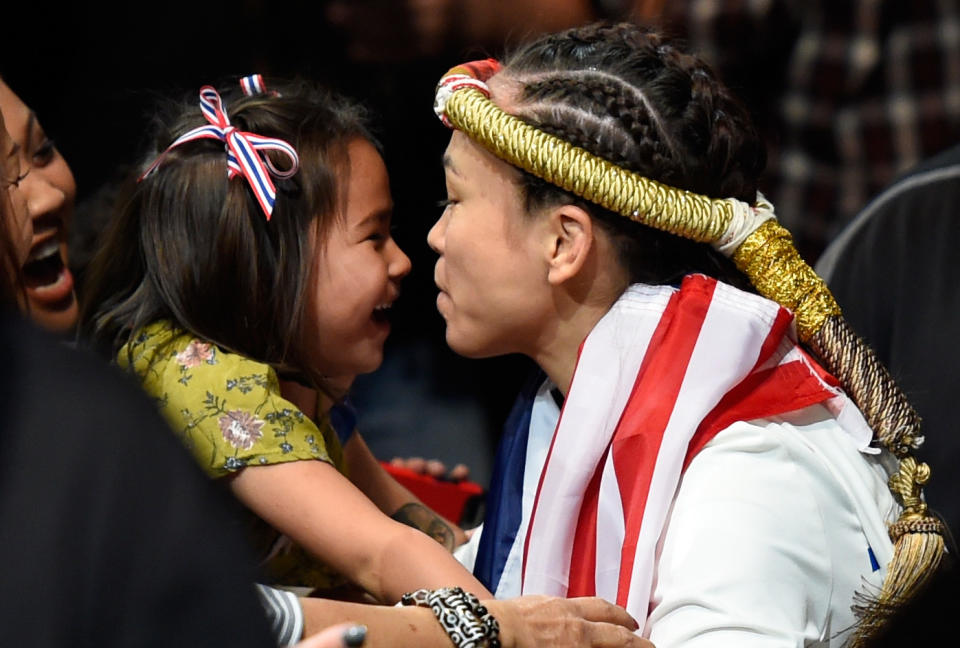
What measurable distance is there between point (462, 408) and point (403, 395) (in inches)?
5.4

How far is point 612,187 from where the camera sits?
1478mm

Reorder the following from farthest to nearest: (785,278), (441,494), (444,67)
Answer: (444,67)
(441,494)
(785,278)

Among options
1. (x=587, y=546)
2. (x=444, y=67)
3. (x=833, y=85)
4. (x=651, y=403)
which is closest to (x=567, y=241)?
(x=651, y=403)

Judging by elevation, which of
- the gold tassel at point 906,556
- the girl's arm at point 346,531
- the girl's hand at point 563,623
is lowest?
the girl's arm at point 346,531

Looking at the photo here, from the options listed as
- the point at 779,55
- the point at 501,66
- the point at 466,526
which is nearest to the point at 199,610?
the point at 501,66

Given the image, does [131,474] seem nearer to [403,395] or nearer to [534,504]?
[534,504]

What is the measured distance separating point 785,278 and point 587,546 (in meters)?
0.40

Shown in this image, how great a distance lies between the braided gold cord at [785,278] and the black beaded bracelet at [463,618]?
53cm

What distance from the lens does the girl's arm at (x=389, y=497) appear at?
191cm

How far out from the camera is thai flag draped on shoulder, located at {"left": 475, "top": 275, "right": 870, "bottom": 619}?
4.57 ft

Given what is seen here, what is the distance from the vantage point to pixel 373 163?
1.77 meters

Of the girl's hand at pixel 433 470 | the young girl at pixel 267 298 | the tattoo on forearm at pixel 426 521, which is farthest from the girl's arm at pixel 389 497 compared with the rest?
the girl's hand at pixel 433 470

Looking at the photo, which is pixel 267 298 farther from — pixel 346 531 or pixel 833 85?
pixel 833 85

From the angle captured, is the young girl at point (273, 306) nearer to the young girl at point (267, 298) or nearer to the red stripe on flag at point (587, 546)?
the young girl at point (267, 298)
